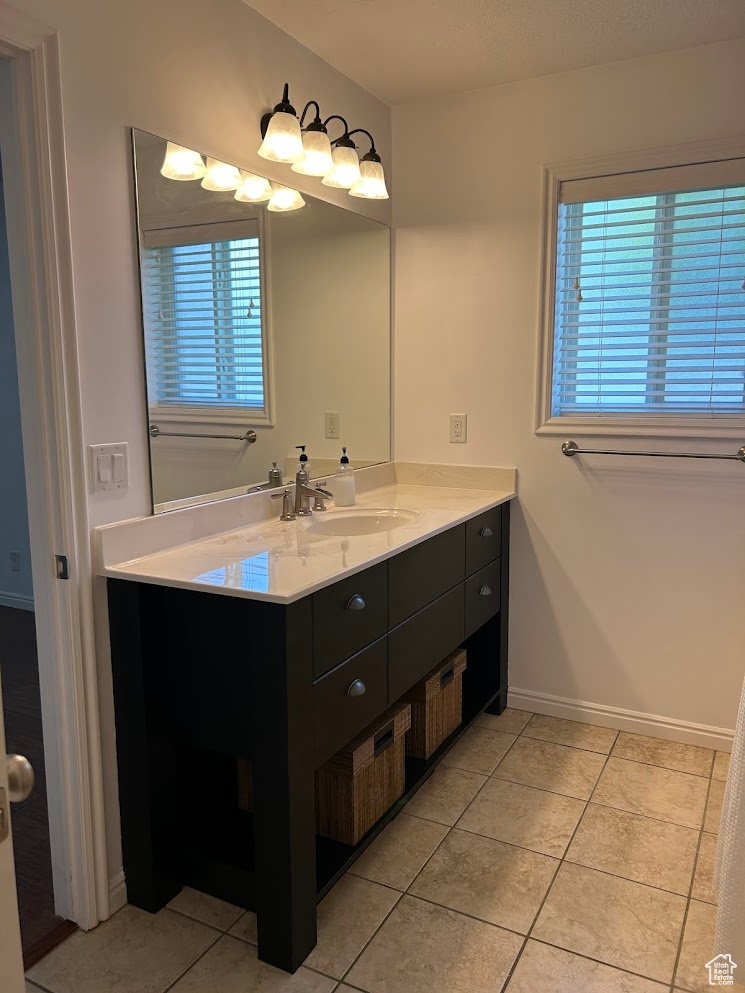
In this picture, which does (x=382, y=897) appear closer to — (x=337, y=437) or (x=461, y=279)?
(x=337, y=437)

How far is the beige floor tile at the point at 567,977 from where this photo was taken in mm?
1654

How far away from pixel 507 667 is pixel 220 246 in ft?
6.17

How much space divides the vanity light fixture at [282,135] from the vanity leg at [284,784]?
1305 mm

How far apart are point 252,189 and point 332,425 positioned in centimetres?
83

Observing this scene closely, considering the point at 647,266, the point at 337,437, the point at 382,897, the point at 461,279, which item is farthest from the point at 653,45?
the point at 382,897

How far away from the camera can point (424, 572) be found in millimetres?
2230

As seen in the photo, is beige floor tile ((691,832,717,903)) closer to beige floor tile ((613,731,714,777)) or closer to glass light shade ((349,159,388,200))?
beige floor tile ((613,731,714,777))

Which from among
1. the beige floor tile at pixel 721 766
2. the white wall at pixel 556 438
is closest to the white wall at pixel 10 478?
the white wall at pixel 556 438

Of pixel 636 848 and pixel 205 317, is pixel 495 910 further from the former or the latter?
pixel 205 317

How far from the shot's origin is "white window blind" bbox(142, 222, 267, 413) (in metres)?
1.94

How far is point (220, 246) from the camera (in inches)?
85.4

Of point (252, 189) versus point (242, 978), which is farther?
point (252, 189)

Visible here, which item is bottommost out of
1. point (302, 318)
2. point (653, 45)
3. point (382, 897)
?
point (382, 897)

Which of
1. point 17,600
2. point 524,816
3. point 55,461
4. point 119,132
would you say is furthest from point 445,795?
point 17,600
